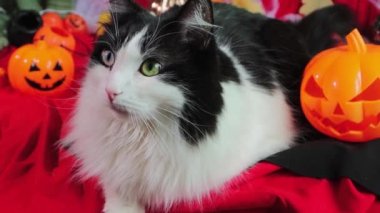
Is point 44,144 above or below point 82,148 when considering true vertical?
below

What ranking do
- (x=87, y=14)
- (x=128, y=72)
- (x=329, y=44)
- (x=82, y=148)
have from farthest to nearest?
(x=87, y=14)
(x=329, y=44)
(x=82, y=148)
(x=128, y=72)

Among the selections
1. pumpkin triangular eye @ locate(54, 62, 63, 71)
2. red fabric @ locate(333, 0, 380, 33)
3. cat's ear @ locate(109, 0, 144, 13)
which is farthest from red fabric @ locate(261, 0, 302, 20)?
cat's ear @ locate(109, 0, 144, 13)

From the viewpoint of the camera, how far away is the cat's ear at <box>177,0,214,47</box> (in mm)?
758

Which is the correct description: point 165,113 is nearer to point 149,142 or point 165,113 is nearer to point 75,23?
point 149,142

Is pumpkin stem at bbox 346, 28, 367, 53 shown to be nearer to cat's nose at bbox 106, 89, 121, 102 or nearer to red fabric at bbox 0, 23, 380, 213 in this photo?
red fabric at bbox 0, 23, 380, 213

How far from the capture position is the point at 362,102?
1002 mm

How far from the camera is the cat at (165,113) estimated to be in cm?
76

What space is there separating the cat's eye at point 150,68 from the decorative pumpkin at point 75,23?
127 centimetres

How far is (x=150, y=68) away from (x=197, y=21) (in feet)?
0.38

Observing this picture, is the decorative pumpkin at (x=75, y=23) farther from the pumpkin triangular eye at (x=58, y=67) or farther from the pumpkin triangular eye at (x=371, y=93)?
the pumpkin triangular eye at (x=371, y=93)

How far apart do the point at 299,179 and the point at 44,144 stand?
2.14ft

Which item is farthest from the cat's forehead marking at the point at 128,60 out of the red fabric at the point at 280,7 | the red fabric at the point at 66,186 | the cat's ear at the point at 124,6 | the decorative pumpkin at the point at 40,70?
the red fabric at the point at 280,7

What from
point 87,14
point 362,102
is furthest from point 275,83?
point 87,14

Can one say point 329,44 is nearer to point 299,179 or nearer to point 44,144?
point 299,179
